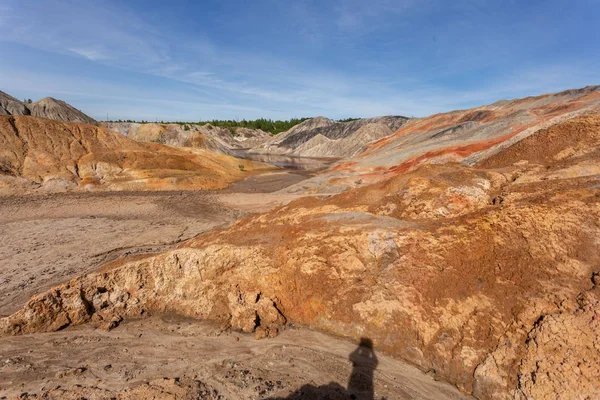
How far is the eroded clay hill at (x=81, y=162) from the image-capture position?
3797 cm

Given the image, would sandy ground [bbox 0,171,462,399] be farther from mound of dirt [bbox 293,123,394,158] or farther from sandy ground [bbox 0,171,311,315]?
mound of dirt [bbox 293,123,394,158]

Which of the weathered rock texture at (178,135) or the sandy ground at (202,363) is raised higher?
the weathered rock texture at (178,135)

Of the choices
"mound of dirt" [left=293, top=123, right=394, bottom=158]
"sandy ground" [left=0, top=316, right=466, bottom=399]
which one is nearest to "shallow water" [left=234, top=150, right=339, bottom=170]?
"mound of dirt" [left=293, top=123, right=394, bottom=158]

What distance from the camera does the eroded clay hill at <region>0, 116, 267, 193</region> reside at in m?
38.0

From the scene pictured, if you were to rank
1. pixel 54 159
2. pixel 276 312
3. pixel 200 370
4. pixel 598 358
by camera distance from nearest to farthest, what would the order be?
pixel 598 358, pixel 200 370, pixel 276 312, pixel 54 159

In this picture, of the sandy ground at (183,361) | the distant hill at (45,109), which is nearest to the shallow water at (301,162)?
the distant hill at (45,109)

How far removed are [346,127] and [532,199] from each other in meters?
134

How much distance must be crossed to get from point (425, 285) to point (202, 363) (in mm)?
6884

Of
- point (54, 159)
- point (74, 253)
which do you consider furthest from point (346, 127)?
point (74, 253)

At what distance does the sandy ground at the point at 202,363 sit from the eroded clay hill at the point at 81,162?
109ft

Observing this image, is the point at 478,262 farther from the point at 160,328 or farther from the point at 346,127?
the point at 346,127

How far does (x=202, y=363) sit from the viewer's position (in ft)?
27.9

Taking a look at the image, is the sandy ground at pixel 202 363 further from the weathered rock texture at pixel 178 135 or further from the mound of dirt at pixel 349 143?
the mound of dirt at pixel 349 143

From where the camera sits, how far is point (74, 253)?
18.9 metres
